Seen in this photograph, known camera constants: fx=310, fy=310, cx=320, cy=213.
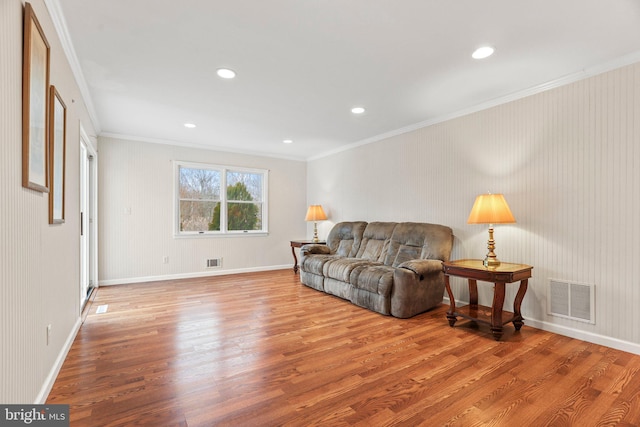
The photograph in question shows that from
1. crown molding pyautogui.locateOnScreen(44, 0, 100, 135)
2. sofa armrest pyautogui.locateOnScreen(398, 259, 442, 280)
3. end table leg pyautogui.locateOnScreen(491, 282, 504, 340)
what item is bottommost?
end table leg pyautogui.locateOnScreen(491, 282, 504, 340)

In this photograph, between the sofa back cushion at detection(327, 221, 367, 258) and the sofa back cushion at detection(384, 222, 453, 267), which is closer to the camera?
the sofa back cushion at detection(384, 222, 453, 267)

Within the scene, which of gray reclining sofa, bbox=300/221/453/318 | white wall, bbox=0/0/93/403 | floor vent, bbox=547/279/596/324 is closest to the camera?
white wall, bbox=0/0/93/403

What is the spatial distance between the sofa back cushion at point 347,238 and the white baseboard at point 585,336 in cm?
250

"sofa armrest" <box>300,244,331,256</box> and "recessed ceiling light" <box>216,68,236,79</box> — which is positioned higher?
"recessed ceiling light" <box>216,68,236,79</box>

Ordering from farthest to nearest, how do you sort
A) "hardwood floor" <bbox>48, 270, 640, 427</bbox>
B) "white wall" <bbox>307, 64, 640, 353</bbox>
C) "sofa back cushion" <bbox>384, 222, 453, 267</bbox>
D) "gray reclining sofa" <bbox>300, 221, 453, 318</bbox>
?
"sofa back cushion" <bbox>384, 222, 453, 267</bbox>, "gray reclining sofa" <bbox>300, 221, 453, 318</bbox>, "white wall" <bbox>307, 64, 640, 353</bbox>, "hardwood floor" <bbox>48, 270, 640, 427</bbox>

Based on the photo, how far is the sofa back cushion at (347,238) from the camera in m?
5.09

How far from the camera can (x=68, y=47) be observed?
8.16ft

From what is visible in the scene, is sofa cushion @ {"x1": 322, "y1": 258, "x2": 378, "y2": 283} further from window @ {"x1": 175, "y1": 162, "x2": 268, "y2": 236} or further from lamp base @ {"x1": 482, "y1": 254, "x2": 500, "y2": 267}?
window @ {"x1": 175, "y1": 162, "x2": 268, "y2": 236}

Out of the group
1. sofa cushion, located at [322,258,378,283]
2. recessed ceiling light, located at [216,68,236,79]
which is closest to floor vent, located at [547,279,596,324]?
sofa cushion, located at [322,258,378,283]

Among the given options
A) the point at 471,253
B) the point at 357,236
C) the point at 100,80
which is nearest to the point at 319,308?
the point at 357,236

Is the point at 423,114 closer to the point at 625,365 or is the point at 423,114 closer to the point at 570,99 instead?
the point at 570,99

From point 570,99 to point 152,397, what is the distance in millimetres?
4256

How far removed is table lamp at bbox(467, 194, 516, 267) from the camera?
307 centimetres

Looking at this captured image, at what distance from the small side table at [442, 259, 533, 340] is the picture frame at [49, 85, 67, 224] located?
11.4 feet
